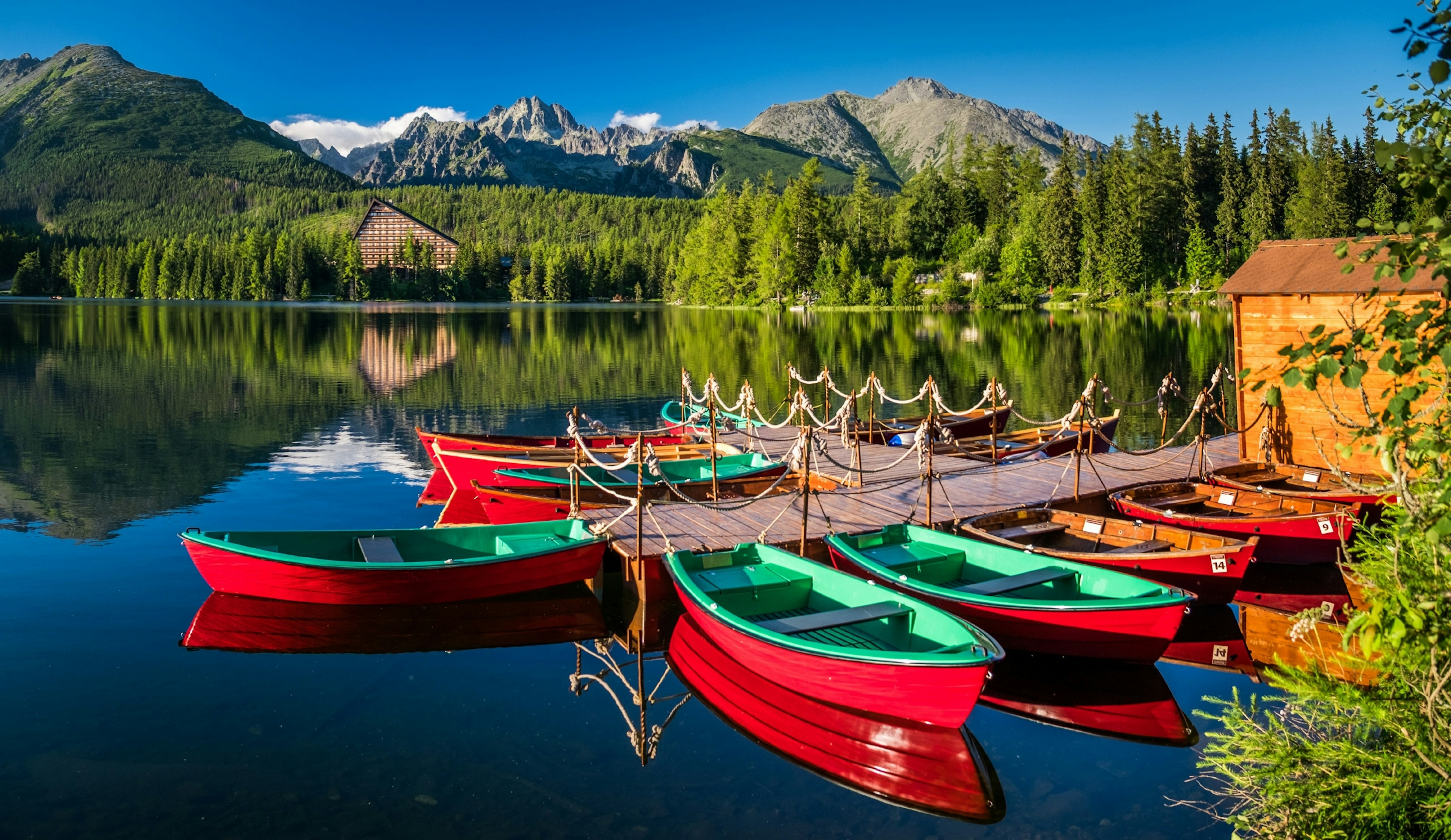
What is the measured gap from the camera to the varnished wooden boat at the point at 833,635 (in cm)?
1038

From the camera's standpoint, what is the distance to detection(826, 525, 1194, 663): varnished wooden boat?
40.2 feet

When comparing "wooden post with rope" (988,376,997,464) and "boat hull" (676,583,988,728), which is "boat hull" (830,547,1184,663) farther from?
"wooden post with rope" (988,376,997,464)

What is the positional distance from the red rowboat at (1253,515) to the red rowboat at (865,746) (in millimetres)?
8702

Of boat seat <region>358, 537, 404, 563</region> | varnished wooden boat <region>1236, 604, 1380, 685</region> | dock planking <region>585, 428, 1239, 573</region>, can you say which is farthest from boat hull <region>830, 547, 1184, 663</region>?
boat seat <region>358, 537, 404, 563</region>

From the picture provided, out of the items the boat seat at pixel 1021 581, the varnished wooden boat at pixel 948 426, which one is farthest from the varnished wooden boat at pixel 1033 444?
the boat seat at pixel 1021 581

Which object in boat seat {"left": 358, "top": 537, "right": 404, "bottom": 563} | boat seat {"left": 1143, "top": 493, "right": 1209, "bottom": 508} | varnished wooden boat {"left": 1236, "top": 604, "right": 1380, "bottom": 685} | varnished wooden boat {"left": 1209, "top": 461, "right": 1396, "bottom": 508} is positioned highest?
varnished wooden boat {"left": 1209, "top": 461, "right": 1396, "bottom": 508}

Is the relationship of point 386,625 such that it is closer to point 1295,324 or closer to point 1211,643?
point 1211,643

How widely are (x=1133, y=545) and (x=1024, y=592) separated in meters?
3.65

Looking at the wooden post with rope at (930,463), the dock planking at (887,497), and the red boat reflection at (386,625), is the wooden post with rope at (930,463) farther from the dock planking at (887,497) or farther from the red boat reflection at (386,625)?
the red boat reflection at (386,625)

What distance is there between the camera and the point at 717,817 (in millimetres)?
9336

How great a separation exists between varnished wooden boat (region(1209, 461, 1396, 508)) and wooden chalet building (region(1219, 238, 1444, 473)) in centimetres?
41

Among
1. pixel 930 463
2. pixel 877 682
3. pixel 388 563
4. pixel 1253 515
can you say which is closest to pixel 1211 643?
pixel 1253 515

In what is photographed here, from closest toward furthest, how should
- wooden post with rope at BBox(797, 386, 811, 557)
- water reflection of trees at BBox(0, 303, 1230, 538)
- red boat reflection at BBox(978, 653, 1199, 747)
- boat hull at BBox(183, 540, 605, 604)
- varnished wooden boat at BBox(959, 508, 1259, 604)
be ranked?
red boat reflection at BBox(978, 653, 1199, 747) → varnished wooden boat at BBox(959, 508, 1259, 604) → boat hull at BBox(183, 540, 605, 604) → wooden post with rope at BBox(797, 386, 811, 557) → water reflection of trees at BBox(0, 303, 1230, 538)

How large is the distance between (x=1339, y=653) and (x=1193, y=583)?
9226 millimetres
